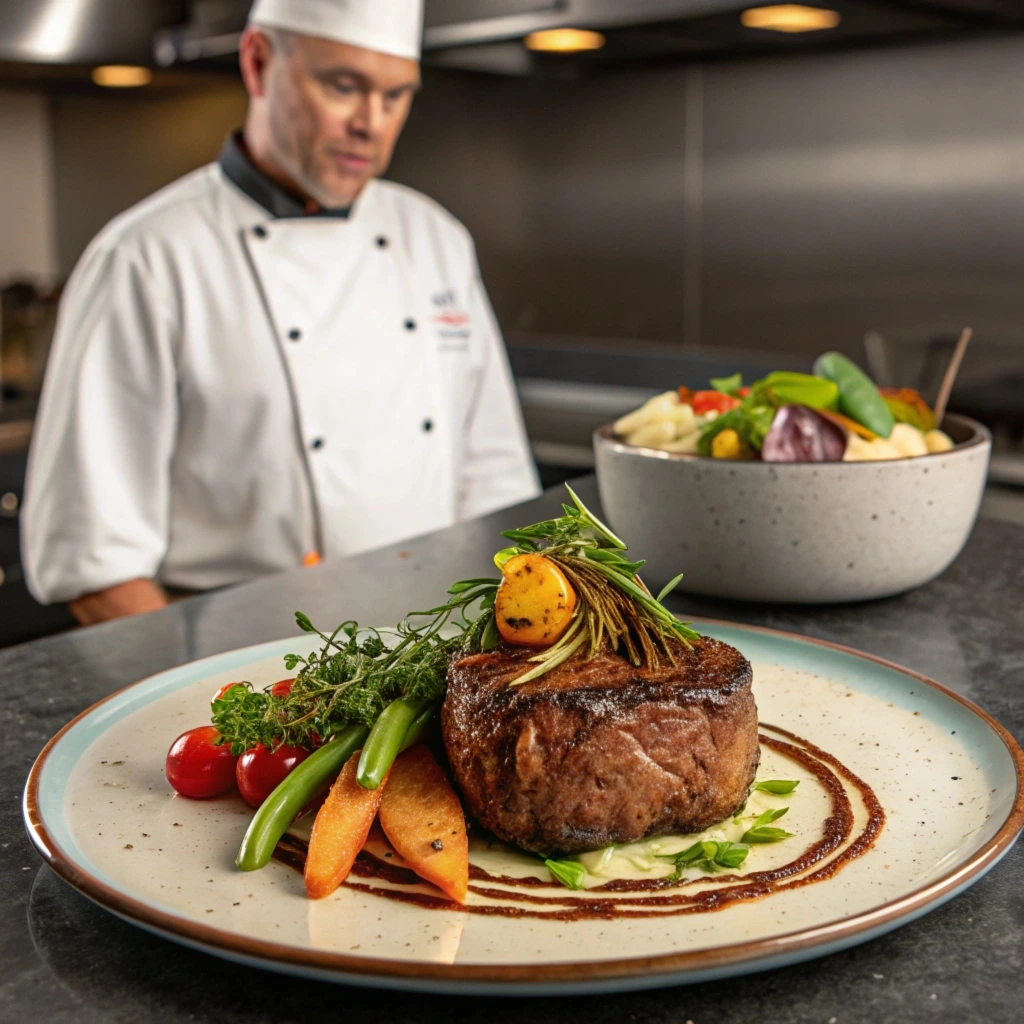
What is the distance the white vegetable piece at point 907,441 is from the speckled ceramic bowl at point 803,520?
6cm

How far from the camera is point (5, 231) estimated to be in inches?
189

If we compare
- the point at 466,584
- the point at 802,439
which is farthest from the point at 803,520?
the point at 466,584

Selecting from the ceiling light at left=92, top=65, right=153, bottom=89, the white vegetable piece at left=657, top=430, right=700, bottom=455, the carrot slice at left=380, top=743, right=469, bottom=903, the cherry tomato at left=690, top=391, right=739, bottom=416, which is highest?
the ceiling light at left=92, top=65, right=153, bottom=89

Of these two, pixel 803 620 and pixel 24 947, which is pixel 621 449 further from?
pixel 24 947

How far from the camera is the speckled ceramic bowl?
4.17 ft

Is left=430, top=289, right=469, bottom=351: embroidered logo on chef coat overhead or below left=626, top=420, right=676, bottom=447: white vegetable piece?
overhead

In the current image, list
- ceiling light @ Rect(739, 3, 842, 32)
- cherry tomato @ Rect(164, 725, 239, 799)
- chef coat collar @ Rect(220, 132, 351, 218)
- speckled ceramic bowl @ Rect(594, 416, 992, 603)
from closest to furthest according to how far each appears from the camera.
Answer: cherry tomato @ Rect(164, 725, 239, 799)
speckled ceramic bowl @ Rect(594, 416, 992, 603)
chef coat collar @ Rect(220, 132, 351, 218)
ceiling light @ Rect(739, 3, 842, 32)

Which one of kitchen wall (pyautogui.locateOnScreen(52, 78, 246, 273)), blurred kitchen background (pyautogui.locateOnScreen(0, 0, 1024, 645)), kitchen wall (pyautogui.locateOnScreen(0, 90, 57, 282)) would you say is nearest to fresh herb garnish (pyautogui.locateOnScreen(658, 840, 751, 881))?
blurred kitchen background (pyautogui.locateOnScreen(0, 0, 1024, 645))

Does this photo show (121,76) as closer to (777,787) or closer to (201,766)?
(201,766)

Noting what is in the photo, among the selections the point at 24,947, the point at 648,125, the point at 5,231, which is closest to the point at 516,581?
the point at 24,947

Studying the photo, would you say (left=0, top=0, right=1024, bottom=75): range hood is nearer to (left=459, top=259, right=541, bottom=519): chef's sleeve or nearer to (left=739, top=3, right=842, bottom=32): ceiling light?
(left=739, top=3, right=842, bottom=32): ceiling light

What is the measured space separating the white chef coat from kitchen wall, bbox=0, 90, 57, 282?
2.73 meters

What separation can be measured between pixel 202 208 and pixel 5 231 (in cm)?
284

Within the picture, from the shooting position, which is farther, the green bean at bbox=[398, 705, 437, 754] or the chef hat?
the chef hat
